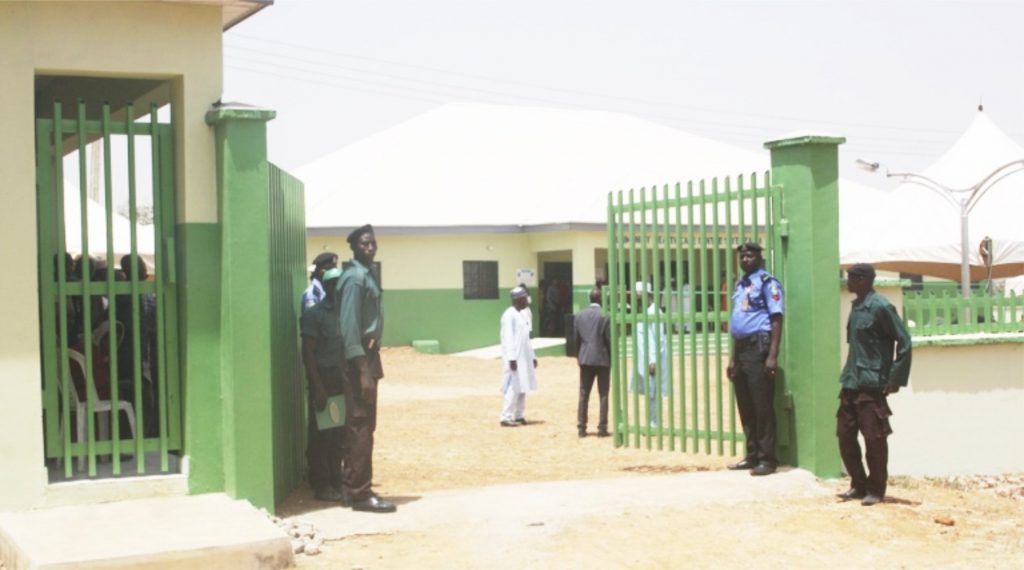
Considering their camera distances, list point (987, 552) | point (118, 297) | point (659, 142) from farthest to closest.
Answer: point (659, 142) < point (118, 297) < point (987, 552)

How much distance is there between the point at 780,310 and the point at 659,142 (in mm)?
27861

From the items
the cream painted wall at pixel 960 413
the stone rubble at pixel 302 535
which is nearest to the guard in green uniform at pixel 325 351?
the stone rubble at pixel 302 535

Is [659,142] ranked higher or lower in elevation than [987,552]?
higher

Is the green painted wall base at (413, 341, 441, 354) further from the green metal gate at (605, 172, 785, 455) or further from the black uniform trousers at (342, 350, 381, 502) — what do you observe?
the black uniform trousers at (342, 350, 381, 502)

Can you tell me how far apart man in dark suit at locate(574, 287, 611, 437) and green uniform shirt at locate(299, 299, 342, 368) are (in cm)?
507

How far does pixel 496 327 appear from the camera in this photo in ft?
98.8

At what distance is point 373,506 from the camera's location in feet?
28.1

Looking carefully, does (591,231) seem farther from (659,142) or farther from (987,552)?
(987,552)

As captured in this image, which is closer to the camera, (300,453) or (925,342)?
(300,453)

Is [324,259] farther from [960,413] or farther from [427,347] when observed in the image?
[427,347]

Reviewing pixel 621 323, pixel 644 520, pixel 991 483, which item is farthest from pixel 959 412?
pixel 644 520

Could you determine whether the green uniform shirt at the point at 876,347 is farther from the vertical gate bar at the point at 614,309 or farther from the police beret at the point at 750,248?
the vertical gate bar at the point at 614,309

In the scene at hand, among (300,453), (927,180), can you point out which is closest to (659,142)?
(927,180)

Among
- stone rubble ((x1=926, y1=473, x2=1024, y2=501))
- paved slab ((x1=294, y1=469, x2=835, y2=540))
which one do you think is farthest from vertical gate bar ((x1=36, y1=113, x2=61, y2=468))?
stone rubble ((x1=926, y1=473, x2=1024, y2=501))
